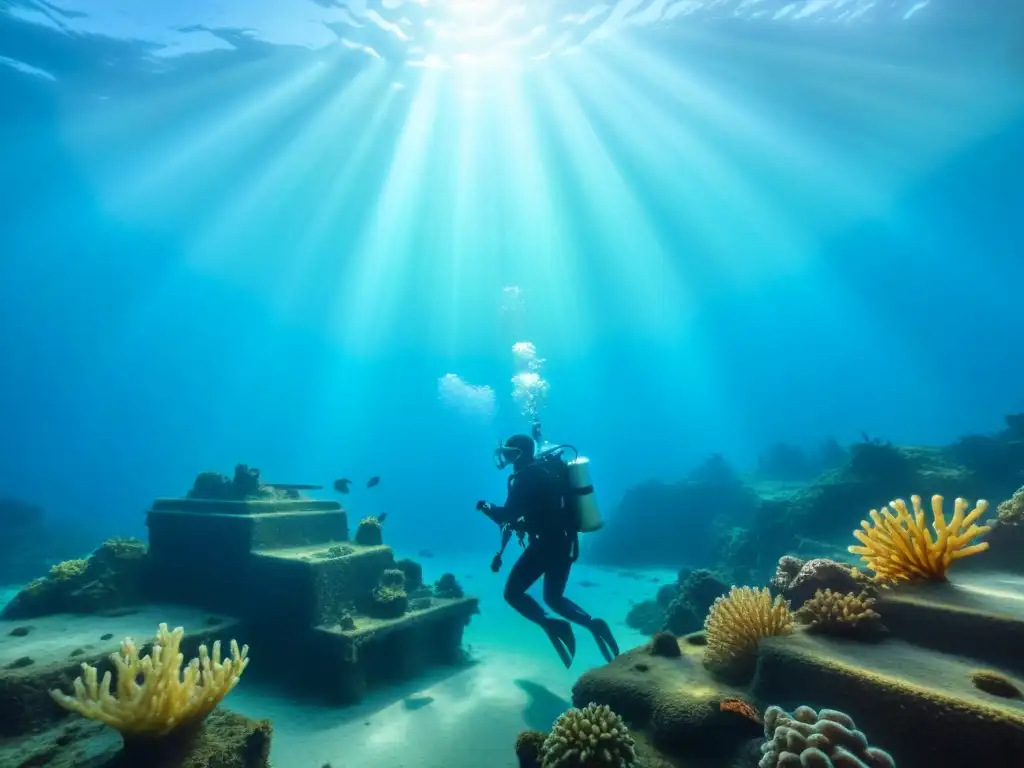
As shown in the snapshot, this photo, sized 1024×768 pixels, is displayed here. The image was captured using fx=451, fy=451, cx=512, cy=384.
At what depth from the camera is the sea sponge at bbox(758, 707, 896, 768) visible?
3018 millimetres

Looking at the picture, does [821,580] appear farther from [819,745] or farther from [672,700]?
[819,745]

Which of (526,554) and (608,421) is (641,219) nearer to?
(526,554)

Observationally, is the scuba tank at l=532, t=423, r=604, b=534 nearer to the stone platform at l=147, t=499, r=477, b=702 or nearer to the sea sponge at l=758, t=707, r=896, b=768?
the sea sponge at l=758, t=707, r=896, b=768

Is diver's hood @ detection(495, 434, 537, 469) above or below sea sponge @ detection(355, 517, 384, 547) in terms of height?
above

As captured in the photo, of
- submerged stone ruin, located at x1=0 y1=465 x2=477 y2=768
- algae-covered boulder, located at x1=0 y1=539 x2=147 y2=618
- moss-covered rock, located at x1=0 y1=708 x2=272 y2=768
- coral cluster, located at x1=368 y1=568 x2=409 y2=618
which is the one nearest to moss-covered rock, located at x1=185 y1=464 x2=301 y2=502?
submerged stone ruin, located at x1=0 y1=465 x2=477 y2=768

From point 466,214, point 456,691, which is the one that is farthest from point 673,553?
point 466,214

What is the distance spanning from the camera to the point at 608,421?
6339 inches

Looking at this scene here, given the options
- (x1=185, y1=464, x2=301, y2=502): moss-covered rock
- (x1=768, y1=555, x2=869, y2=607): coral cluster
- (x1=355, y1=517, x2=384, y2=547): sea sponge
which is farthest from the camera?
(x1=185, y1=464, x2=301, y2=502): moss-covered rock

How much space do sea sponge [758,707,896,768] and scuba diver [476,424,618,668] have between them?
4457 millimetres

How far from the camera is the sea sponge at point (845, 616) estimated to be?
4.69 meters

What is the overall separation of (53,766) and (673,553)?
96.0 feet

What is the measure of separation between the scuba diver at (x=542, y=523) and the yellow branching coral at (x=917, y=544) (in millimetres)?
3904

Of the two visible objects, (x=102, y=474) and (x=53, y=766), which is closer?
(x=53, y=766)

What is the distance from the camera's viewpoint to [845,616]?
4.82 m
